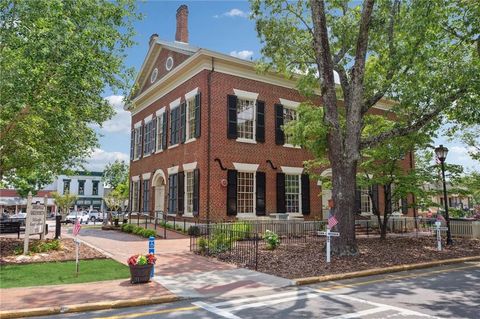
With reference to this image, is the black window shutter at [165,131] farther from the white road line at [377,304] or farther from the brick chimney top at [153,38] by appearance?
the white road line at [377,304]

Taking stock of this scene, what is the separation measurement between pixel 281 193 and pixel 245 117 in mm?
4646

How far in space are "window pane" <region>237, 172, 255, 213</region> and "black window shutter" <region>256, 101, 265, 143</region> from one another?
210 cm

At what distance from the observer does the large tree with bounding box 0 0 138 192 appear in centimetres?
1056

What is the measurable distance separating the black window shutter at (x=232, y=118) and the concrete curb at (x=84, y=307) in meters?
13.1

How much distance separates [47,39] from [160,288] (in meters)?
7.25

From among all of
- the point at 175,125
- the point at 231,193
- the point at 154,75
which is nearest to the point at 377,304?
the point at 231,193

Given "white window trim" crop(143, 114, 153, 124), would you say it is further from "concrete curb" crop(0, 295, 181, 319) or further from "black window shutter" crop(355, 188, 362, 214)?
"concrete curb" crop(0, 295, 181, 319)

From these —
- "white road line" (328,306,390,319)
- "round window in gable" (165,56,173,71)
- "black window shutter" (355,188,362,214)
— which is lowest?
"white road line" (328,306,390,319)

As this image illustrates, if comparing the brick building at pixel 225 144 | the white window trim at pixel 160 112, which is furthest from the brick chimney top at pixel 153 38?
the white window trim at pixel 160 112

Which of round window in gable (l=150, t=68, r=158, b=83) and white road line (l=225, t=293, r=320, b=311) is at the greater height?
round window in gable (l=150, t=68, r=158, b=83)

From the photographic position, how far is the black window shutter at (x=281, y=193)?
70.4 ft

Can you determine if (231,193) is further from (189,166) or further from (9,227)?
(9,227)

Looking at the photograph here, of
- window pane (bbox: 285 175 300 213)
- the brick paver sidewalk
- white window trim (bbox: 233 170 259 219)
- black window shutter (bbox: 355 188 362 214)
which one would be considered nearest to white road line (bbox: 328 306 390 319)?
the brick paver sidewalk

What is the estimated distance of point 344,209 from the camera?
12.8m
